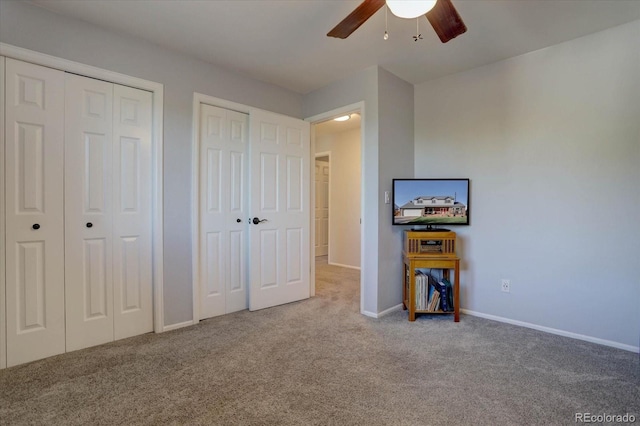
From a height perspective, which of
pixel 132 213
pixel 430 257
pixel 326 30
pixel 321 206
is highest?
pixel 326 30

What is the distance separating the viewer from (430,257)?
9.74 feet

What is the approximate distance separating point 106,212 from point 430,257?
281cm

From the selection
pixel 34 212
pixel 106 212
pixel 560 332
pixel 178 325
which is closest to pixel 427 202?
pixel 560 332

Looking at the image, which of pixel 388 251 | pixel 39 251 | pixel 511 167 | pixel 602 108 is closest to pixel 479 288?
pixel 388 251

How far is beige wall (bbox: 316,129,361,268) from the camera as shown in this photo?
5.58m

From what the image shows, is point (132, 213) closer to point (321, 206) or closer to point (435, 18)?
point (435, 18)

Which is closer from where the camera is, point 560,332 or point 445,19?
point 445,19

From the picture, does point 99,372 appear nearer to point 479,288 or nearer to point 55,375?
point 55,375

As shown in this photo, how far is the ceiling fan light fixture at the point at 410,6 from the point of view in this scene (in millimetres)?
1494

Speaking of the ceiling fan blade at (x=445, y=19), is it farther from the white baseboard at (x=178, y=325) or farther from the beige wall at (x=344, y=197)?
the beige wall at (x=344, y=197)

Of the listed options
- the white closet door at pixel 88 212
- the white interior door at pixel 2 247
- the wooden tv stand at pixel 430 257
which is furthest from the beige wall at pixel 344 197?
the white interior door at pixel 2 247

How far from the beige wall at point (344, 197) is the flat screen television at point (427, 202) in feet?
7.78

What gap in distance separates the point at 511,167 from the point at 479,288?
1.21 meters

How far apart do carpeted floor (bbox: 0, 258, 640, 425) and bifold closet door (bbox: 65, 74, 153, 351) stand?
0.79 feet
